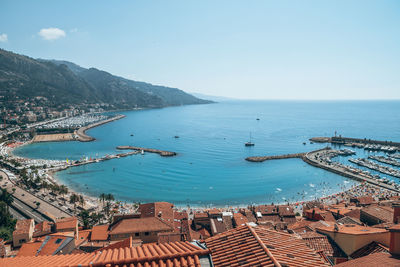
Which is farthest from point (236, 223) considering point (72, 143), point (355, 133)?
point (355, 133)

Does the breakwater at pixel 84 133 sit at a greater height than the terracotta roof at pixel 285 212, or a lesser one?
greater

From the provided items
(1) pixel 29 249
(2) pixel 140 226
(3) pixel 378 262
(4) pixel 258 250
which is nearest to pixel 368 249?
(3) pixel 378 262

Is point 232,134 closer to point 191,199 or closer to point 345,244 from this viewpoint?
point 191,199

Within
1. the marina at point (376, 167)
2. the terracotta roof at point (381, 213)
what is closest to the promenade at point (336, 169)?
the marina at point (376, 167)

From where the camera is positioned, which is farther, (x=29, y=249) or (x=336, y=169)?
(x=336, y=169)

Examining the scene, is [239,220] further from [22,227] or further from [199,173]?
[199,173]

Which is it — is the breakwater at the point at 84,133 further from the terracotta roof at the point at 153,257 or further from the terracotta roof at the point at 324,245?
the terracotta roof at the point at 153,257
